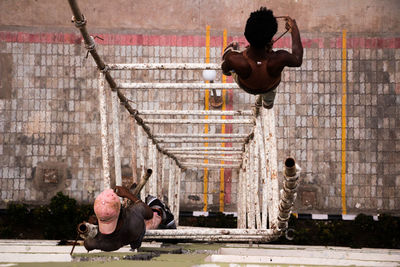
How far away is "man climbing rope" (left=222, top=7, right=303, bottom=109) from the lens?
85.7 inches

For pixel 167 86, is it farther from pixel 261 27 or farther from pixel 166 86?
pixel 261 27

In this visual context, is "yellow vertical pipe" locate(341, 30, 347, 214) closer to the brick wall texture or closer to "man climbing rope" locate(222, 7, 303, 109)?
the brick wall texture

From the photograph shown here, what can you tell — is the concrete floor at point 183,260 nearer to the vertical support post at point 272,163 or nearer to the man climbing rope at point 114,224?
the man climbing rope at point 114,224

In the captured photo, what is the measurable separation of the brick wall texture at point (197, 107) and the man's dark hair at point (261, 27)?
587 cm

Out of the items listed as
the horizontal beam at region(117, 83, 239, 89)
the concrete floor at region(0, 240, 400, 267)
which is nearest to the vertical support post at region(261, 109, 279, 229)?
the concrete floor at region(0, 240, 400, 267)

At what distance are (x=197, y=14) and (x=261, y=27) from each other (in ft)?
21.0

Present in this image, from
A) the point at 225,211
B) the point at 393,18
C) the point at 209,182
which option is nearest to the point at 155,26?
the point at 209,182

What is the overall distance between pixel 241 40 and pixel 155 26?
1927 millimetres

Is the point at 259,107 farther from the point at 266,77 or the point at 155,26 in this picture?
the point at 155,26

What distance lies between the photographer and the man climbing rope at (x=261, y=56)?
7.14ft

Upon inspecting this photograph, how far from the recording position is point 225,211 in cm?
801

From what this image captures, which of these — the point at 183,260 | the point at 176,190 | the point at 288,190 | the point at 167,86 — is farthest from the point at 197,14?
the point at 183,260

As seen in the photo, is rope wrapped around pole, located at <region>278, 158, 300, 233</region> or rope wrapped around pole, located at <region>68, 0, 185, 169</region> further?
rope wrapped around pole, located at <region>68, 0, 185, 169</region>

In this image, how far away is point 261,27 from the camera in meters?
2.16
